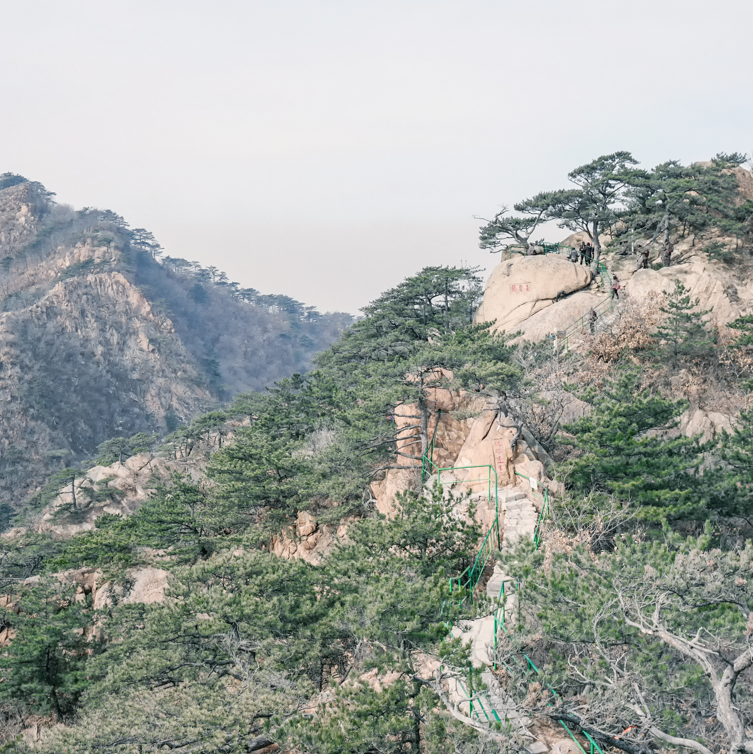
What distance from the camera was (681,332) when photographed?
67.8ft

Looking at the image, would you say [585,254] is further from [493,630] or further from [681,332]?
[493,630]

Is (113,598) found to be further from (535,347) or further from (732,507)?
(732,507)

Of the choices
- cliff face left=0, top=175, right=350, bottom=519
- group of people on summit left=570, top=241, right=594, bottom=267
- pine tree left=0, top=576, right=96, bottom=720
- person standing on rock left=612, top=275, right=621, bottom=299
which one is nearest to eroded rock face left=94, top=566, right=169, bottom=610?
pine tree left=0, top=576, right=96, bottom=720

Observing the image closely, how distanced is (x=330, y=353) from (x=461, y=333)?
2052 centimetres

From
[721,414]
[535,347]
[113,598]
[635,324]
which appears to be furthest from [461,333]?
[113,598]

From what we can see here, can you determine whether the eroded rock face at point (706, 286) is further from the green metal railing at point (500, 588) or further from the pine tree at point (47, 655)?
the pine tree at point (47, 655)

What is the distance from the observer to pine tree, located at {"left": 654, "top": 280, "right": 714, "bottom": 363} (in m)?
20.2

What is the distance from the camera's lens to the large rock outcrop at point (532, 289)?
2559 centimetres

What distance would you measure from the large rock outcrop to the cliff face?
51.2 metres

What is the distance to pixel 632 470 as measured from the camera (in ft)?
43.6

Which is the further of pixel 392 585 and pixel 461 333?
pixel 461 333

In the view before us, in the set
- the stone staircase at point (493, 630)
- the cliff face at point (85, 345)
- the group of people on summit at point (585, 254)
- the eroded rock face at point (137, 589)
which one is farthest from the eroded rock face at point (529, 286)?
the cliff face at point (85, 345)

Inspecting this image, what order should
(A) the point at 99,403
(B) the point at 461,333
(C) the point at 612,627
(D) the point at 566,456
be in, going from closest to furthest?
(C) the point at 612,627 < (D) the point at 566,456 < (B) the point at 461,333 < (A) the point at 99,403

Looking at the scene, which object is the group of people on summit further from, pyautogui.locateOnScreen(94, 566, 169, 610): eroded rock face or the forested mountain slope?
pyautogui.locateOnScreen(94, 566, 169, 610): eroded rock face
